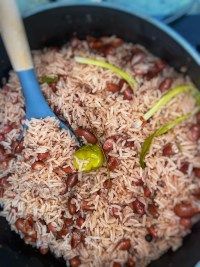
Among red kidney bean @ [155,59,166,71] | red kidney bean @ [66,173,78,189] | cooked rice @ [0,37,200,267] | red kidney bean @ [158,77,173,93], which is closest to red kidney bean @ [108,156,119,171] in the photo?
cooked rice @ [0,37,200,267]

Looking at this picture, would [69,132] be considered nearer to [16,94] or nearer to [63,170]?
[63,170]

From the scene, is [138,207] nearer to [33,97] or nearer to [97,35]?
[33,97]

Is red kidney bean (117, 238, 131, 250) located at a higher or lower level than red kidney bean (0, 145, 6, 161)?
lower

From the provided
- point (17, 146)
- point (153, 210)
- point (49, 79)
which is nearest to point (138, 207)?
point (153, 210)

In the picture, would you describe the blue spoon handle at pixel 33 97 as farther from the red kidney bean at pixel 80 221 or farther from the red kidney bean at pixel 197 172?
the red kidney bean at pixel 197 172

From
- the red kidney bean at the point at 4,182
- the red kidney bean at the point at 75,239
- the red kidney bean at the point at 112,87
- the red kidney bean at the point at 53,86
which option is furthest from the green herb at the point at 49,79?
the red kidney bean at the point at 75,239

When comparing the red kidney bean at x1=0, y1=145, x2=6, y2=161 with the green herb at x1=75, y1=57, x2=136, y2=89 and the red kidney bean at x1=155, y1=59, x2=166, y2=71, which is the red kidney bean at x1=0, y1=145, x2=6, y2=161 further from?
the red kidney bean at x1=155, y1=59, x2=166, y2=71
